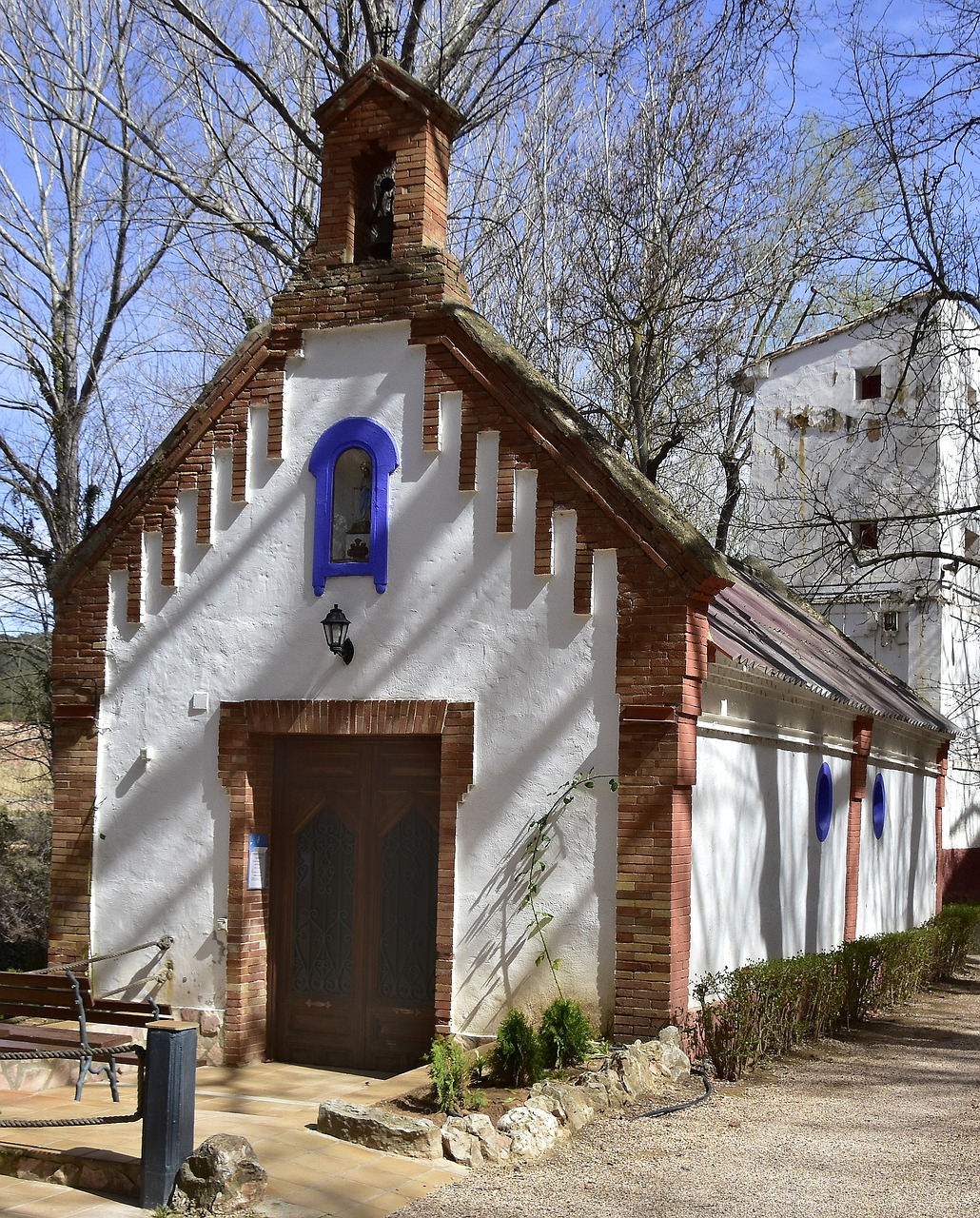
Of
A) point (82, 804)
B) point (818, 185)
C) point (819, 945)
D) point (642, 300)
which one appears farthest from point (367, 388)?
point (818, 185)

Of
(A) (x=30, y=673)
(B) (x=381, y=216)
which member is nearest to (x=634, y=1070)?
(B) (x=381, y=216)

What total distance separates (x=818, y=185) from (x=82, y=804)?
51.3 feet

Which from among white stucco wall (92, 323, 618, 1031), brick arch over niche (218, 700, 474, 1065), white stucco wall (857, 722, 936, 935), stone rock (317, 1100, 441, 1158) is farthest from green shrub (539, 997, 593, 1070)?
white stucco wall (857, 722, 936, 935)

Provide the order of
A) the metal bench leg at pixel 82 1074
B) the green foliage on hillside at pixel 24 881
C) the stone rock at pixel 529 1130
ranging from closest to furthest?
1. the stone rock at pixel 529 1130
2. the metal bench leg at pixel 82 1074
3. the green foliage on hillside at pixel 24 881

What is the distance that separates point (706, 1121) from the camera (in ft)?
27.0

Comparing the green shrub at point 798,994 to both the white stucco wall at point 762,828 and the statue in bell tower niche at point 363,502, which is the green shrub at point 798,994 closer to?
the white stucco wall at point 762,828

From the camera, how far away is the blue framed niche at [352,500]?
34.7 ft

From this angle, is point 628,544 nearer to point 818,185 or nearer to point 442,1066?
point 442,1066

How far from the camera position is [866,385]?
2456 centimetres

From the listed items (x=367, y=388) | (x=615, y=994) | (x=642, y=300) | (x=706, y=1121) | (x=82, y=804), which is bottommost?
(x=706, y=1121)

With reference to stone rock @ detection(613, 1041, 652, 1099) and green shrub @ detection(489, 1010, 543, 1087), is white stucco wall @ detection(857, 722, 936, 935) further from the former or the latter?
green shrub @ detection(489, 1010, 543, 1087)

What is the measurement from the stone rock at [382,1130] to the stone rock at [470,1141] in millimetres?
71

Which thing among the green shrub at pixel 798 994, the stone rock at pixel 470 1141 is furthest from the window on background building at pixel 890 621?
the stone rock at pixel 470 1141

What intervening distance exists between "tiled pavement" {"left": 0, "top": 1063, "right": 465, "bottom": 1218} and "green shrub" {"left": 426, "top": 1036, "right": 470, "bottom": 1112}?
57 cm
